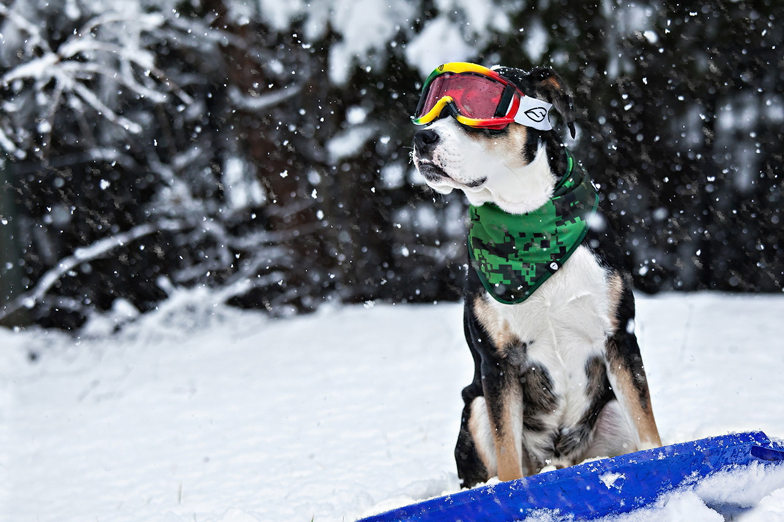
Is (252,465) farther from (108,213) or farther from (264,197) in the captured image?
(108,213)

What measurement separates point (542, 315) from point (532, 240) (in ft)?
0.97

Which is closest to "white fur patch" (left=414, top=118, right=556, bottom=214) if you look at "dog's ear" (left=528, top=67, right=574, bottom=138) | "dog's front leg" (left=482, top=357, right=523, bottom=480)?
"dog's ear" (left=528, top=67, right=574, bottom=138)

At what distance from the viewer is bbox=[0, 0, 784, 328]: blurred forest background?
7.10 m

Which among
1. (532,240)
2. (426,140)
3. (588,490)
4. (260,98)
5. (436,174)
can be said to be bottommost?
(588,490)

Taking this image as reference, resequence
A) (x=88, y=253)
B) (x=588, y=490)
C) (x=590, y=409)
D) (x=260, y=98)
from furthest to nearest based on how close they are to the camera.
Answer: (x=260, y=98), (x=88, y=253), (x=590, y=409), (x=588, y=490)

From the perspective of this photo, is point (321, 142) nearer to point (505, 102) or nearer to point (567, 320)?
point (505, 102)

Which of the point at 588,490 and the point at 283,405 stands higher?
the point at 588,490

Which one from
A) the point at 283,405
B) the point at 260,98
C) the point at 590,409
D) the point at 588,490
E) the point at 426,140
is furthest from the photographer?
the point at 260,98

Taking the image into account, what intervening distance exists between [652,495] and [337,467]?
7.09 ft

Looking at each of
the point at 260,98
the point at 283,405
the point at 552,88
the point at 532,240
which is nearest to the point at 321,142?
the point at 260,98

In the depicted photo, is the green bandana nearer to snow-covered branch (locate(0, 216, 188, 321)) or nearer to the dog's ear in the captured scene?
the dog's ear

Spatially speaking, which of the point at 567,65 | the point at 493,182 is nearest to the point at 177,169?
the point at 567,65

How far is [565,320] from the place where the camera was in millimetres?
2518

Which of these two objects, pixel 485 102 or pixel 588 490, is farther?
pixel 485 102
